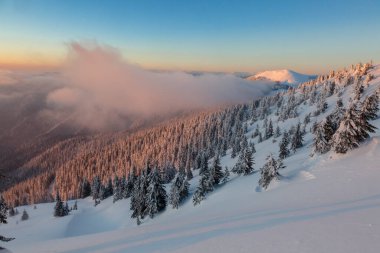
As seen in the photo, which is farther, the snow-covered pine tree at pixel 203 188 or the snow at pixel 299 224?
the snow-covered pine tree at pixel 203 188

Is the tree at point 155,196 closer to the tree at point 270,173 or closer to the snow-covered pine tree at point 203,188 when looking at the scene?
the snow-covered pine tree at point 203,188

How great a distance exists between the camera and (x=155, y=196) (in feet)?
178

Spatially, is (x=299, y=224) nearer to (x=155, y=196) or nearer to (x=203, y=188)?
(x=203, y=188)

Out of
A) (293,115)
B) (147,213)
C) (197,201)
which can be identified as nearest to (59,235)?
(147,213)

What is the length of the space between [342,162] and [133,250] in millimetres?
25842

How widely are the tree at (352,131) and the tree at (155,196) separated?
30424mm

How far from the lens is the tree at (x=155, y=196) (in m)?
54.2

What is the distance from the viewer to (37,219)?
3004 inches

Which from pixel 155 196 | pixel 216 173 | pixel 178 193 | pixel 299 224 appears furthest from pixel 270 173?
pixel 155 196

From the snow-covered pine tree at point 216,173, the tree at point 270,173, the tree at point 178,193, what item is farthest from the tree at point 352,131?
the tree at point 178,193

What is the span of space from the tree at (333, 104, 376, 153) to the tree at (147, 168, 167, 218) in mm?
30424

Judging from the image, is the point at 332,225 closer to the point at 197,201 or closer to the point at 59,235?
the point at 197,201

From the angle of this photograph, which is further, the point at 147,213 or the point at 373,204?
the point at 147,213

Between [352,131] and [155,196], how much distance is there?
33.3m
